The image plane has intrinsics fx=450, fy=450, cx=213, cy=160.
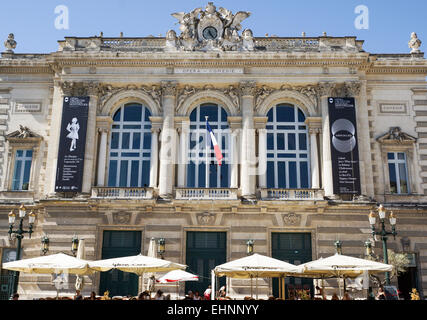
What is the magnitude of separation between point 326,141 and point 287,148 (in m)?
2.66

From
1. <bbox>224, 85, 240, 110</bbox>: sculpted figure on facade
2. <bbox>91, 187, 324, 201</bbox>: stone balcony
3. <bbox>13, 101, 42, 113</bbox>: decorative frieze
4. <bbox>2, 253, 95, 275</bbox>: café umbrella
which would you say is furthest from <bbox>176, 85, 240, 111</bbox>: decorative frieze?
<bbox>2, 253, 95, 275</bbox>: café umbrella

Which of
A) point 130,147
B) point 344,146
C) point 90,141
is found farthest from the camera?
point 130,147

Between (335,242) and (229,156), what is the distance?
346 inches

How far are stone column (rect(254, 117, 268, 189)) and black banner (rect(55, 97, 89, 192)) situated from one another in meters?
11.6

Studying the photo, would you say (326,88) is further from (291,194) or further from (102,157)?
(102,157)

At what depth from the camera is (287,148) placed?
30.7 meters

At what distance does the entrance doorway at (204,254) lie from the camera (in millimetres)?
27828

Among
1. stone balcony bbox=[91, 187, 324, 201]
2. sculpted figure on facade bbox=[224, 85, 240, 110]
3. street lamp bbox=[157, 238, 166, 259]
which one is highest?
sculpted figure on facade bbox=[224, 85, 240, 110]

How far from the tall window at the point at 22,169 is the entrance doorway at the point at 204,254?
12.0m

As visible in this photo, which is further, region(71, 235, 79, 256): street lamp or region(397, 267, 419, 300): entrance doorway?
region(397, 267, 419, 300): entrance doorway

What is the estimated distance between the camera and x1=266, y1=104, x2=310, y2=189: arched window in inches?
1182

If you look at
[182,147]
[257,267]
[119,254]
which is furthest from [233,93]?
[257,267]

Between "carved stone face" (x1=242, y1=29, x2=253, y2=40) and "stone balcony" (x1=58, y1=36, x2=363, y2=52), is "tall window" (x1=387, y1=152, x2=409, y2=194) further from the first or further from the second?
"carved stone face" (x1=242, y1=29, x2=253, y2=40)
